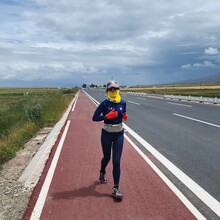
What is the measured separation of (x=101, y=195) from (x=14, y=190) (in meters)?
1.62

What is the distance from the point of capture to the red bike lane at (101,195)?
5.04 meters

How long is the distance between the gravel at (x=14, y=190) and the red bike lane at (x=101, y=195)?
143 millimetres

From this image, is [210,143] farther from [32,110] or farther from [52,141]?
[32,110]

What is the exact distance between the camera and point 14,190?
6.34 m

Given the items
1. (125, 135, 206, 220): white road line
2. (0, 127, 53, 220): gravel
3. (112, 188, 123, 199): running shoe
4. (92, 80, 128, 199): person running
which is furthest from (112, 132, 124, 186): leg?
(0, 127, 53, 220): gravel

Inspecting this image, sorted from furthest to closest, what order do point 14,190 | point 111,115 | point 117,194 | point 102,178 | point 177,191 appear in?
1. point 102,178
2. point 14,190
3. point 177,191
4. point 111,115
5. point 117,194

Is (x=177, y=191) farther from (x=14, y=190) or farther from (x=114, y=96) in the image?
(x=14, y=190)

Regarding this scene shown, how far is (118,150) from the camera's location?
6.07m

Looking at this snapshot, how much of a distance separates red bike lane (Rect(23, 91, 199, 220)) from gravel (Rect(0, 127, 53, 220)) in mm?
143

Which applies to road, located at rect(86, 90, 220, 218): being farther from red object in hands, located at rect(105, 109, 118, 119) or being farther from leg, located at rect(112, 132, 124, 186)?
red object in hands, located at rect(105, 109, 118, 119)

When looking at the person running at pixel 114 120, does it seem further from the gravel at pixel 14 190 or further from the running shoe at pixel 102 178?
the gravel at pixel 14 190

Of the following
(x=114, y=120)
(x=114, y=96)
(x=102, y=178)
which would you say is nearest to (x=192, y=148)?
(x=102, y=178)

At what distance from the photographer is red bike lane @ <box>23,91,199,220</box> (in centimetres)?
504

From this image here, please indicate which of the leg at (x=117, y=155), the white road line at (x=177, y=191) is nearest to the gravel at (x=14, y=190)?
the leg at (x=117, y=155)
